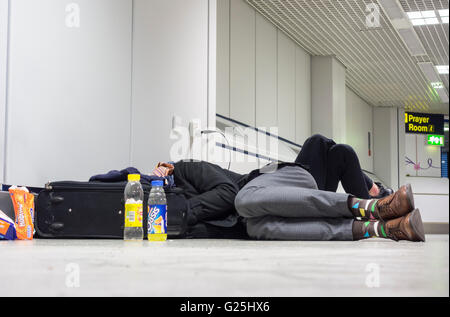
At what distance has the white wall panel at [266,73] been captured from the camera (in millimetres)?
6809

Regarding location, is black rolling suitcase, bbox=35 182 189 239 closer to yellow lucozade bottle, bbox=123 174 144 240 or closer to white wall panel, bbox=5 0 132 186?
yellow lucozade bottle, bbox=123 174 144 240

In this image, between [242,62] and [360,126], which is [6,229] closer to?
[242,62]

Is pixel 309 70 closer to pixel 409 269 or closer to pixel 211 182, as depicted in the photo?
pixel 211 182

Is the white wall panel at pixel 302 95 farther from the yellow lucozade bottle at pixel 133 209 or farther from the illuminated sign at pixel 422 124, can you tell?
the yellow lucozade bottle at pixel 133 209

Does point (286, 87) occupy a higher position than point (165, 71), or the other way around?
point (286, 87)

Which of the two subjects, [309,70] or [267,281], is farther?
[309,70]

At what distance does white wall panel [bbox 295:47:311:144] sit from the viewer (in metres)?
8.13

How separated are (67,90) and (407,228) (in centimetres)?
188

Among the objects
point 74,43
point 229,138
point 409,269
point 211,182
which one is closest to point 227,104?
point 229,138

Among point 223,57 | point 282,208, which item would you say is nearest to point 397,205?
point 282,208

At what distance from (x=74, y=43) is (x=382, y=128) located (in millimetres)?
10098

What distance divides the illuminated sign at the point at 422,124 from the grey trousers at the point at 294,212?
10552mm

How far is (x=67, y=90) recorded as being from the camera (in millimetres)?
3264

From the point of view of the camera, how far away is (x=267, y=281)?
3.31ft
